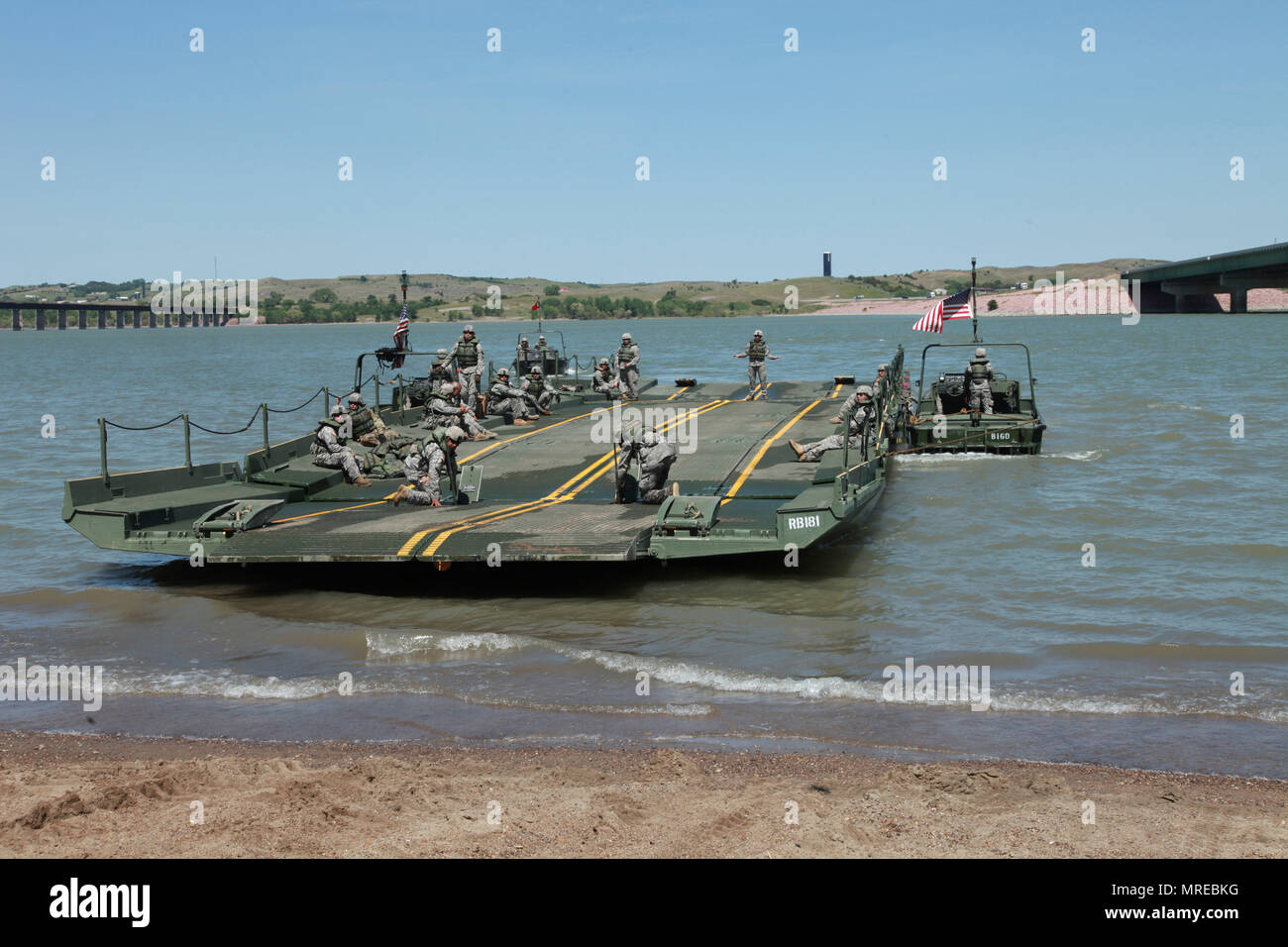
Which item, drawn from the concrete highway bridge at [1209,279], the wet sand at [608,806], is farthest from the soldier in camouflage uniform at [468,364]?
the concrete highway bridge at [1209,279]

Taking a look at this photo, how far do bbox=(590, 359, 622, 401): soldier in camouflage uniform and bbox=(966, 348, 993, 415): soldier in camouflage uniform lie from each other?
8173 millimetres

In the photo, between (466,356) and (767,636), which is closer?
(767,636)

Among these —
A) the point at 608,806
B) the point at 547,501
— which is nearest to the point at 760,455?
the point at 547,501

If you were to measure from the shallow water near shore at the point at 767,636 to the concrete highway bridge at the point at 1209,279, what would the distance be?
96309 mm

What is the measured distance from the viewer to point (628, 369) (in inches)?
1121

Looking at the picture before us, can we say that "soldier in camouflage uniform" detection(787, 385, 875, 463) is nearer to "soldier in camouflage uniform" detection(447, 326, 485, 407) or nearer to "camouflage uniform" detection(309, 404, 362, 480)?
"camouflage uniform" detection(309, 404, 362, 480)

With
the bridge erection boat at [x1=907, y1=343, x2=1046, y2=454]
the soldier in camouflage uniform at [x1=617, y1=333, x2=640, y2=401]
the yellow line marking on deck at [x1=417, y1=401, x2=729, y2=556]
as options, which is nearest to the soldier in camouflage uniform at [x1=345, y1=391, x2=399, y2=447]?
the yellow line marking on deck at [x1=417, y1=401, x2=729, y2=556]

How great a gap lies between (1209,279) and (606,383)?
418ft

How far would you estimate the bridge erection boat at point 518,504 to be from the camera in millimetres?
14148

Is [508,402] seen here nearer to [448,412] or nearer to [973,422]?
[448,412]

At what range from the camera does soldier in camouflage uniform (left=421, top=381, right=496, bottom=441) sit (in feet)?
64.4

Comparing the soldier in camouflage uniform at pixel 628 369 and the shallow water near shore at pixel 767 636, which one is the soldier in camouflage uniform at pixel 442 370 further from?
the shallow water near shore at pixel 767 636

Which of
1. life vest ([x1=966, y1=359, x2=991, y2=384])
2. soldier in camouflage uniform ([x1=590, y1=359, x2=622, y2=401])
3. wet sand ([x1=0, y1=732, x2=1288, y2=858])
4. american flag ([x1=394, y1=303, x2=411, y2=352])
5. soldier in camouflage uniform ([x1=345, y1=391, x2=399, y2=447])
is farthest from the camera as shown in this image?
soldier in camouflage uniform ([x1=590, y1=359, x2=622, y2=401])
